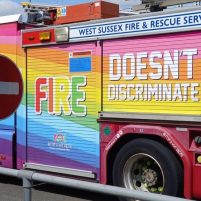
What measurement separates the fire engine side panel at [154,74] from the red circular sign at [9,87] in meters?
2.32

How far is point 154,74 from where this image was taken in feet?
22.1

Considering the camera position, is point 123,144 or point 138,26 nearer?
point 138,26

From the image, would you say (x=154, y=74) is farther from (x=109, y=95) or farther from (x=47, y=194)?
(x=47, y=194)

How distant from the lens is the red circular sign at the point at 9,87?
486 cm

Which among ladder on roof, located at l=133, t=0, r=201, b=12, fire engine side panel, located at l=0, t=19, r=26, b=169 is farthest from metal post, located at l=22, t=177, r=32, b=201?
fire engine side panel, located at l=0, t=19, r=26, b=169

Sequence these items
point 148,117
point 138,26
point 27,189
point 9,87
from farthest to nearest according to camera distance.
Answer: point 138,26
point 148,117
point 9,87
point 27,189

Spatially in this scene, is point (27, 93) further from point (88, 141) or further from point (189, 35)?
point (189, 35)

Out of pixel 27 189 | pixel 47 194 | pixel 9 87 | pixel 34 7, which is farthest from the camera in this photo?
pixel 34 7

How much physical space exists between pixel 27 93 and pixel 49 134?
857mm

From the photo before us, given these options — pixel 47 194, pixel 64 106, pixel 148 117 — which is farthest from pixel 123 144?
pixel 47 194

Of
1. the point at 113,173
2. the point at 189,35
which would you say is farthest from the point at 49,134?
the point at 189,35

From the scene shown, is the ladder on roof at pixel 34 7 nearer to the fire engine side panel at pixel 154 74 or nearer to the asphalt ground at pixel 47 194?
the fire engine side panel at pixel 154 74

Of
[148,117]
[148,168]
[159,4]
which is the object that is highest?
[159,4]

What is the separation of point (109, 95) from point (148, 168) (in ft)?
3.76
